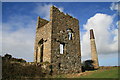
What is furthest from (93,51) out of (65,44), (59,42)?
(59,42)

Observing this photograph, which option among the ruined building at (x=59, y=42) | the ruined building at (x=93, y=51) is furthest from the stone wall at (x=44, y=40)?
the ruined building at (x=93, y=51)

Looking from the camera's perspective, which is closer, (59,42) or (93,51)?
(59,42)

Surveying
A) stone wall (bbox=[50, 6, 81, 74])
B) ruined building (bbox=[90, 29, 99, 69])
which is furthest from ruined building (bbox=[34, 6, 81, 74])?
ruined building (bbox=[90, 29, 99, 69])

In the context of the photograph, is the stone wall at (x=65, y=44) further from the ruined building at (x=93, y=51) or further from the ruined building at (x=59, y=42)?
the ruined building at (x=93, y=51)

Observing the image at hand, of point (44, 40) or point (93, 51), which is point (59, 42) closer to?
point (44, 40)

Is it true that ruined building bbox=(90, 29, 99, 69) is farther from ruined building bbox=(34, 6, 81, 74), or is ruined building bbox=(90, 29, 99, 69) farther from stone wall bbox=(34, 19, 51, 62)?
stone wall bbox=(34, 19, 51, 62)

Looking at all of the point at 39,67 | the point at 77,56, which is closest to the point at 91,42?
the point at 77,56

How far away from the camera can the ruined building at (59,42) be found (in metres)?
16.6

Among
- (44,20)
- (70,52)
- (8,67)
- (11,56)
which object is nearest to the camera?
(8,67)

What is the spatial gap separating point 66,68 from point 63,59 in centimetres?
124

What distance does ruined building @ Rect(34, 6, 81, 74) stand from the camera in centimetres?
1659

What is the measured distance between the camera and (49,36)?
17.1m

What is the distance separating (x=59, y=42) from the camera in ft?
57.5

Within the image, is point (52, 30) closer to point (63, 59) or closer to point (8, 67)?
point (63, 59)
